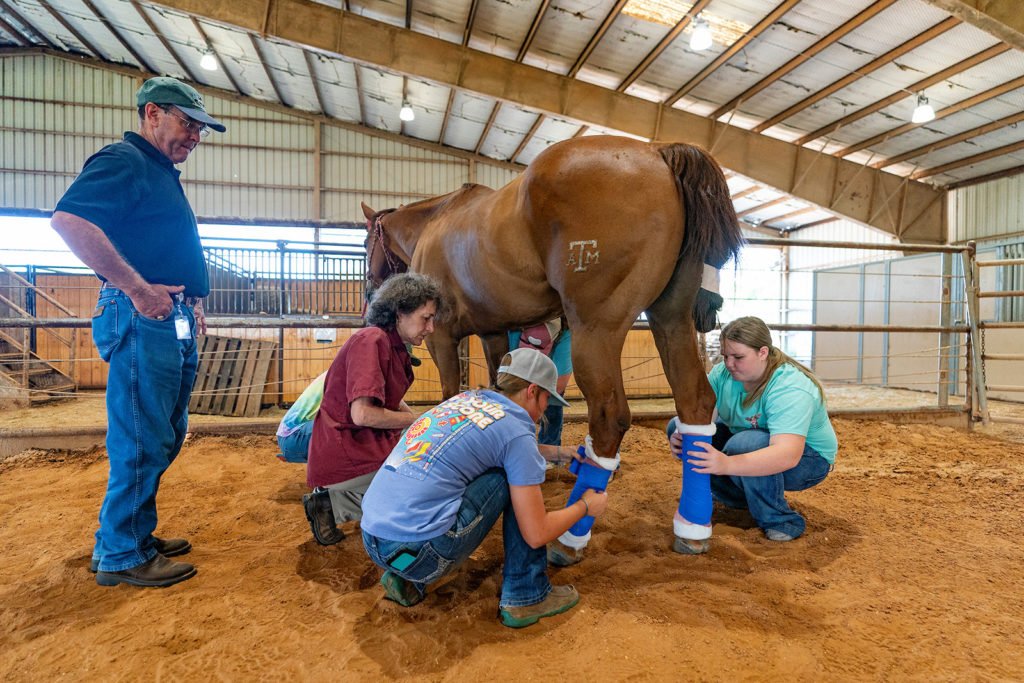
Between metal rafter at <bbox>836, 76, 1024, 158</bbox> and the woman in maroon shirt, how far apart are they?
28.7ft

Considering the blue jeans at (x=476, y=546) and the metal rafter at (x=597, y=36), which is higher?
the metal rafter at (x=597, y=36)

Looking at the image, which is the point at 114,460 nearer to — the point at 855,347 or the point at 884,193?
the point at 855,347

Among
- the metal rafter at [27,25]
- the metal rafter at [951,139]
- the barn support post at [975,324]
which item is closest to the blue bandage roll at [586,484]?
the barn support post at [975,324]

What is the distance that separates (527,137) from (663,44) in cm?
529

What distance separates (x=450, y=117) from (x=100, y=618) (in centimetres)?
1194

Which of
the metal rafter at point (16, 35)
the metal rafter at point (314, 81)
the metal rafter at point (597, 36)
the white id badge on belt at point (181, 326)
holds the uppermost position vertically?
the metal rafter at point (16, 35)

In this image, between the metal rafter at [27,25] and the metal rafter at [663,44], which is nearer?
the metal rafter at [663,44]

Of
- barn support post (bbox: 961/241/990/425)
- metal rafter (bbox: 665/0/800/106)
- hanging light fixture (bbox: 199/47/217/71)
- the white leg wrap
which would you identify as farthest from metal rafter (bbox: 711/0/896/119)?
hanging light fixture (bbox: 199/47/217/71)

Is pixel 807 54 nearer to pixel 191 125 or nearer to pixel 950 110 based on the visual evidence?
pixel 950 110

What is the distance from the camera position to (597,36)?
692 cm

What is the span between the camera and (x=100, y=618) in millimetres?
1544

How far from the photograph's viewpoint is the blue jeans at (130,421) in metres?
1.74

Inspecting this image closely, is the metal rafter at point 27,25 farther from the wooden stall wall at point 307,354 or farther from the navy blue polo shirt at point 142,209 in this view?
the navy blue polo shirt at point 142,209

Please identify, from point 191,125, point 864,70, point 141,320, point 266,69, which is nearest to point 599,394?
point 141,320
